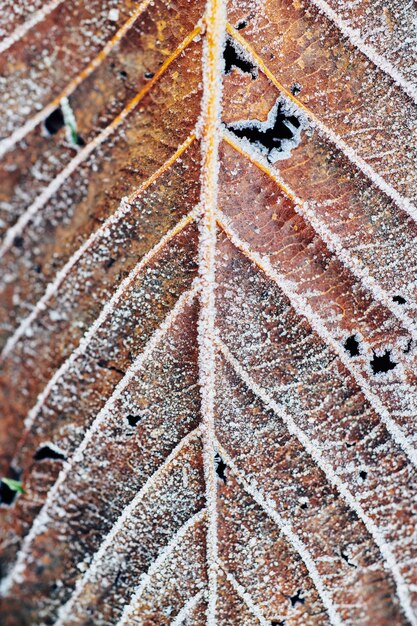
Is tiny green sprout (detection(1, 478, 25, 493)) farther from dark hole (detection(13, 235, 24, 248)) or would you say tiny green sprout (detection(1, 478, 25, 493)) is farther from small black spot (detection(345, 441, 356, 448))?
small black spot (detection(345, 441, 356, 448))

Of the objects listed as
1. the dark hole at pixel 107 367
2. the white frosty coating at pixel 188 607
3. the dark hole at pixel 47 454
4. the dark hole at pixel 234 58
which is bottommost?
the white frosty coating at pixel 188 607

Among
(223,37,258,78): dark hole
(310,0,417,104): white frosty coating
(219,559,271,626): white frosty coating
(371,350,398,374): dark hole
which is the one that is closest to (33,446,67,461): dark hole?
(219,559,271,626): white frosty coating

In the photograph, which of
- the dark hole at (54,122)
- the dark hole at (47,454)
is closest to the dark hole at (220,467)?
the dark hole at (47,454)

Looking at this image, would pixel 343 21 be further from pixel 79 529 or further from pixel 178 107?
pixel 79 529

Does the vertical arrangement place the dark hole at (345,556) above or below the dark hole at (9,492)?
below

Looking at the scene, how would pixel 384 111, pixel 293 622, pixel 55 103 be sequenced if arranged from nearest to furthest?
pixel 55 103, pixel 384 111, pixel 293 622

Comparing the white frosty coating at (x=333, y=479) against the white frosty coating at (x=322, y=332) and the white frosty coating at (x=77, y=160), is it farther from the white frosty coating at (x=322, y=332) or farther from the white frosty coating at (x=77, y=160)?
the white frosty coating at (x=77, y=160)

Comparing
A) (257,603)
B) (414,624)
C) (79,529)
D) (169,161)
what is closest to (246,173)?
(169,161)
